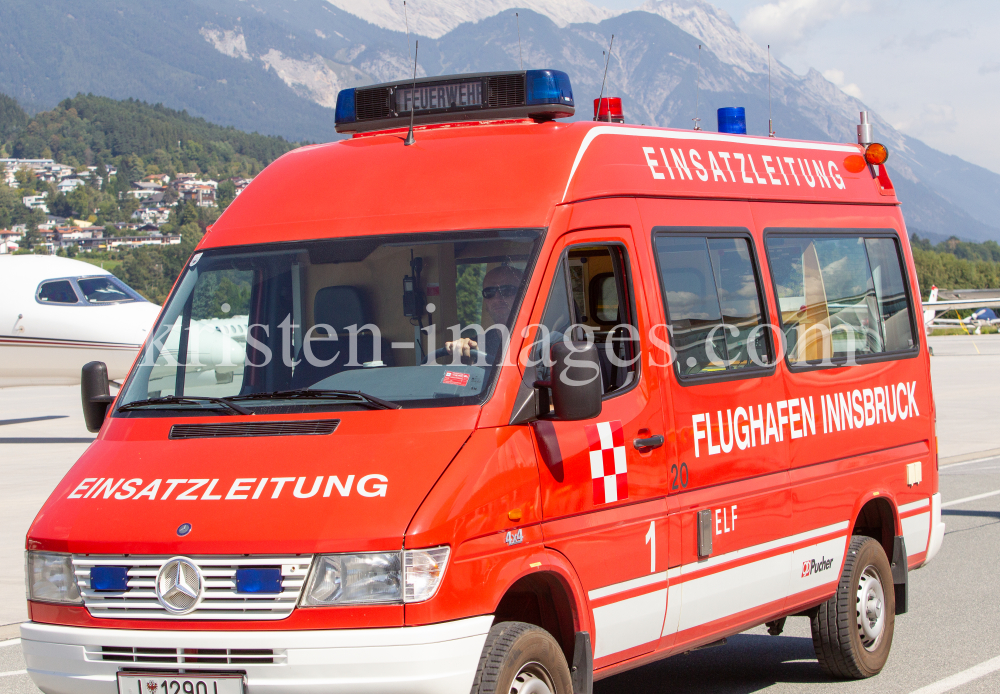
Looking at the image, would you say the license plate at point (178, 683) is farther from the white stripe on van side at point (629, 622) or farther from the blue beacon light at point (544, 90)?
the blue beacon light at point (544, 90)

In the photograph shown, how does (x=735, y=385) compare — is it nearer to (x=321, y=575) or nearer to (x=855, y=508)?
(x=855, y=508)

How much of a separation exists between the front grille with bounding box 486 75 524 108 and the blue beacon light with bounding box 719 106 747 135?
1773mm

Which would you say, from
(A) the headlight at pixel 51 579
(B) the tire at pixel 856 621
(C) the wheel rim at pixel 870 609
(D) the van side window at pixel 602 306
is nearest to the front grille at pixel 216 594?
(A) the headlight at pixel 51 579

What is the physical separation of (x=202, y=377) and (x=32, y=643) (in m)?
1.31

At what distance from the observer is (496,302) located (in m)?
4.96

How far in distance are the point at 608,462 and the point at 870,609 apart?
9.23 ft

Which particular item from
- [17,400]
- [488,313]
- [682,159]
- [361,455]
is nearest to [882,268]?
[682,159]

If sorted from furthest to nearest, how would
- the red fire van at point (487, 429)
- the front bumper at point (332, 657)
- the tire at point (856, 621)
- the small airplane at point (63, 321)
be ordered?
the small airplane at point (63, 321) → the tire at point (856, 621) → the red fire van at point (487, 429) → the front bumper at point (332, 657)

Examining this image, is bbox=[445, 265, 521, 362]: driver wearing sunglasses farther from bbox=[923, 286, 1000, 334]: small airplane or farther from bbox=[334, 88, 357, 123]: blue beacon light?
A: bbox=[923, 286, 1000, 334]: small airplane

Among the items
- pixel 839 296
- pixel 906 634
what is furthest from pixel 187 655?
pixel 906 634

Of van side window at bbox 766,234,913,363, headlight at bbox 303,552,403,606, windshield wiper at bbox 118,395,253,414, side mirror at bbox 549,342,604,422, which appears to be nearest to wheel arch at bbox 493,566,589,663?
side mirror at bbox 549,342,604,422

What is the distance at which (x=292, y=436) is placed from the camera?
4633 millimetres

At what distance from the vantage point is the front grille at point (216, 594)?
4.13m

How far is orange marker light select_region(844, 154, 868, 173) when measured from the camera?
7621mm
